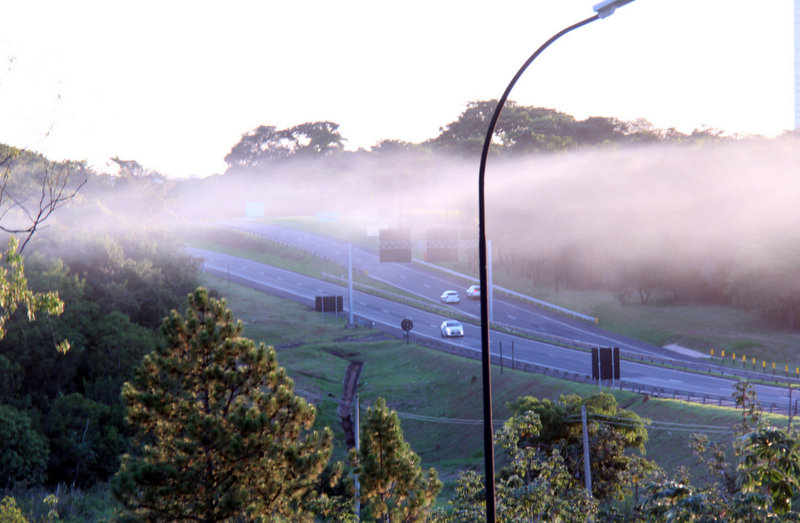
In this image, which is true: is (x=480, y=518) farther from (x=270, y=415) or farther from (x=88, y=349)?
(x=88, y=349)

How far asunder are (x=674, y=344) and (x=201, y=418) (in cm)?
4588

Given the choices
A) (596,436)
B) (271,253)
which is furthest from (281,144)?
(596,436)

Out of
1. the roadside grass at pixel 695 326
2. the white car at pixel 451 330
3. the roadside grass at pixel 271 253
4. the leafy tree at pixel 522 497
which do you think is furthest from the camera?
the roadside grass at pixel 271 253

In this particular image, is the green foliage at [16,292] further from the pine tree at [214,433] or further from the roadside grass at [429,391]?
the roadside grass at [429,391]

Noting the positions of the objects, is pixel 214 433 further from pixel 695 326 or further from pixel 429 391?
pixel 695 326

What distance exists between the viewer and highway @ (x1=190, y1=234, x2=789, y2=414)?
122 feet

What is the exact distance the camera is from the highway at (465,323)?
1467 inches

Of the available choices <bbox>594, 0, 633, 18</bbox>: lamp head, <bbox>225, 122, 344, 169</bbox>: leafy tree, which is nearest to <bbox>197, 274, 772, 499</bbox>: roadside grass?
<bbox>594, 0, 633, 18</bbox>: lamp head

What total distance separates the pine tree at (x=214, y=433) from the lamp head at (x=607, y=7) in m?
9.63

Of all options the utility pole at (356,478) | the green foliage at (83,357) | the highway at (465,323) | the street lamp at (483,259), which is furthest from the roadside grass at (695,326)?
the street lamp at (483,259)

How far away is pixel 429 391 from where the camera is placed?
1661 inches

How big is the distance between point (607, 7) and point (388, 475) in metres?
8.70

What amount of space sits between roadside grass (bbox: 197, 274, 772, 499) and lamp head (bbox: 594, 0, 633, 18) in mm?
18960

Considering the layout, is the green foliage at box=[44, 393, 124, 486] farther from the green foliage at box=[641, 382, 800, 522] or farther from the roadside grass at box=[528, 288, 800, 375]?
the roadside grass at box=[528, 288, 800, 375]
